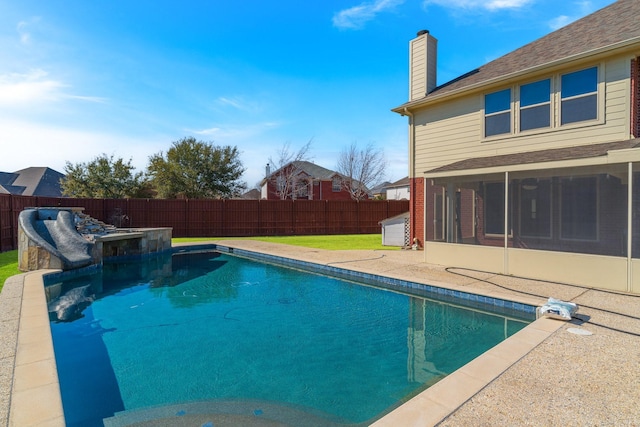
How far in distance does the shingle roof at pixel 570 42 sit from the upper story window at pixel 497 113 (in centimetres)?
53

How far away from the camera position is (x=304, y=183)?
3212 cm

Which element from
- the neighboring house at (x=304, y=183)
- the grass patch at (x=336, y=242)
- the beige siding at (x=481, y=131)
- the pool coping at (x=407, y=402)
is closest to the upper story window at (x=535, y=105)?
the beige siding at (x=481, y=131)

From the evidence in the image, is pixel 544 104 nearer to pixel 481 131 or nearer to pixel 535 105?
pixel 535 105

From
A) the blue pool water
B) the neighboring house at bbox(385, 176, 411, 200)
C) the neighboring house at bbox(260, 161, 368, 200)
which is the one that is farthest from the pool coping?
the neighboring house at bbox(385, 176, 411, 200)

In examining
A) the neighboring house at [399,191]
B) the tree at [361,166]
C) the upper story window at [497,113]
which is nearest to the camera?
the upper story window at [497,113]

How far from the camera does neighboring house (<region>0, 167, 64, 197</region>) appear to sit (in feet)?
Result: 121

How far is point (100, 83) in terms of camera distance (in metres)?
11.4

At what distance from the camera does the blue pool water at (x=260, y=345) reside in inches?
141

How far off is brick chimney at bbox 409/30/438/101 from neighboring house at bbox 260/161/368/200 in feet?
64.3

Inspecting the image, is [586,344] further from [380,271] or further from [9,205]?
[9,205]

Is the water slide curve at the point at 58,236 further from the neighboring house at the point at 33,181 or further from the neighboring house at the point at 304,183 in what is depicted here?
the neighboring house at the point at 33,181

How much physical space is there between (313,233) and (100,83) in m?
12.2

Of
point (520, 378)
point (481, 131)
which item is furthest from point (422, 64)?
point (520, 378)

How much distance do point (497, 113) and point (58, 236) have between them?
1297cm
